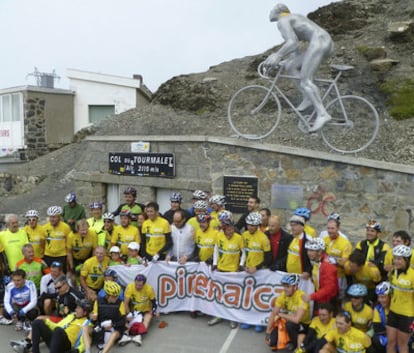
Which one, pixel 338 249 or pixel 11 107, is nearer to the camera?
pixel 338 249

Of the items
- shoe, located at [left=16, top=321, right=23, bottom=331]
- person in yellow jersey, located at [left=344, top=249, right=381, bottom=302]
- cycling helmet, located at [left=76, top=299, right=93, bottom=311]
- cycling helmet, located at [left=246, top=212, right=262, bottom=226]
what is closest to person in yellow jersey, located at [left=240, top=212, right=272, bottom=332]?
cycling helmet, located at [left=246, top=212, right=262, bottom=226]

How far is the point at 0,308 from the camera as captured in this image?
7781 millimetres

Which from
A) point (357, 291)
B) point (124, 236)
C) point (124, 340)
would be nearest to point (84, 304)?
point (124, 340)

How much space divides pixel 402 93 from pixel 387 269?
8.08 metres

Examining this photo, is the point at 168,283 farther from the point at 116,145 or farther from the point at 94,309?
the point at 116,145

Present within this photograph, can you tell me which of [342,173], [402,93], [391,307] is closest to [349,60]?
[402,93]

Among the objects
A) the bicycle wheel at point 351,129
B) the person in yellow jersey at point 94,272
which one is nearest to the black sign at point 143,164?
the bicycle wheel at point 351,129

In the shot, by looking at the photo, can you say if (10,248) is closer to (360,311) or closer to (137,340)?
(137,340)

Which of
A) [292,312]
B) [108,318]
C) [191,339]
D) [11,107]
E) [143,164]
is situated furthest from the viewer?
[11,107]

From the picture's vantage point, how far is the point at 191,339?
22.5 ft

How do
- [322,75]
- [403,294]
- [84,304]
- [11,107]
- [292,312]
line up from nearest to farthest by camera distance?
[403,294] → [292,312] → [84,304] → [322,75] → [11,107]

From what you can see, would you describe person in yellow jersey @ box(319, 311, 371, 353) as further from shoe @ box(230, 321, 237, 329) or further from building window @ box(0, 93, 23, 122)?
building window @ box(0, 93, 23, 122)

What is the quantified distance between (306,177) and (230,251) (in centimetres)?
327

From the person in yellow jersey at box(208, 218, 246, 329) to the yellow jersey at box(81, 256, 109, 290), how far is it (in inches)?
78.0
